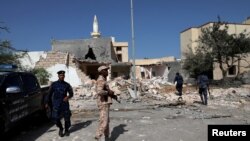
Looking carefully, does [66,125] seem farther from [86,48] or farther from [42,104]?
[86,48]

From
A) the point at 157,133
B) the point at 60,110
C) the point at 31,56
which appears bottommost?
the point at 157,133

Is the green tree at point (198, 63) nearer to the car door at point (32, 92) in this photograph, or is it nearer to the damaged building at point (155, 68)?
the damaged building at point (155, 68)

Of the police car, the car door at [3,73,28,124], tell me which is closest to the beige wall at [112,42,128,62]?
the police car

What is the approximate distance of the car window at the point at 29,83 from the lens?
1080cm

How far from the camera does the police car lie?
8.63 meters

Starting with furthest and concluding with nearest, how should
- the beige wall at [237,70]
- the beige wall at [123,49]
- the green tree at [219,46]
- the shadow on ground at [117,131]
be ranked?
the beige wall at [123,49]
the beige wall at [237,70]
the green tree at [219,46]
the shadow on ground at [117,131]

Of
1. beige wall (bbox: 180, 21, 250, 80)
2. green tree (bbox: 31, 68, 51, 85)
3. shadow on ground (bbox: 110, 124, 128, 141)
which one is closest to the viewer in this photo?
shadow on ground (bbox: 110, 124, 128, 141)

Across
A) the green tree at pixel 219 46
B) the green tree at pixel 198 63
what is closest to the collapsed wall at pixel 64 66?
the green tree at pixel 198 63

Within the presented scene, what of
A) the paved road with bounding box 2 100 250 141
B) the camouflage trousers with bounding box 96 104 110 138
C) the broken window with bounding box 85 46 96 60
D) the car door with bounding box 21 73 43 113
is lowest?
the paved road with bounding box 2 100 250 141

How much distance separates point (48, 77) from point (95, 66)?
380 inches

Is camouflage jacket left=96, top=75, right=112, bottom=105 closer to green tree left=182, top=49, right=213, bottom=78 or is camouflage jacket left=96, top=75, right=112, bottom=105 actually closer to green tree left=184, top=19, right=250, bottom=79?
green tree left=184, top=19, right=250, bottom=79

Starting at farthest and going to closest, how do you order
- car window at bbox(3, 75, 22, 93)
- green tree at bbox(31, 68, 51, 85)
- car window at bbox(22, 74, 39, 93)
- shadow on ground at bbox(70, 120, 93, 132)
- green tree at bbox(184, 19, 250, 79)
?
1. green tree at bbox(184, 19, 250, 79)
2. green tree at bbox(31, 68, 51, 85)
3. shadow on ground at bbox(70, 120, 93, 132)
4. car window at bbox(22, 74, 39, 93)
5. car window at bbox(3, 75, 22, 93)

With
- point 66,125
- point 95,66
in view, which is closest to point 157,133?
point 66,125

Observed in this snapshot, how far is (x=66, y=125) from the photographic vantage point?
10.2 m
